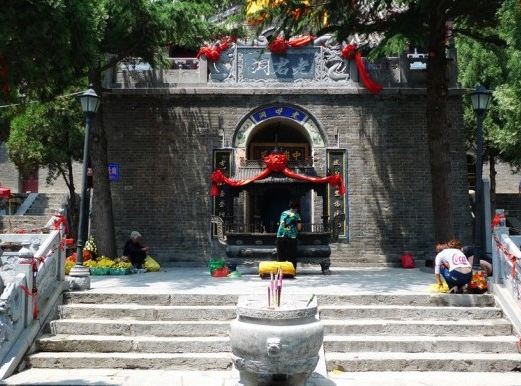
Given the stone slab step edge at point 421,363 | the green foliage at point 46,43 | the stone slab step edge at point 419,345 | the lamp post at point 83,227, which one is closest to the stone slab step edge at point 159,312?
the lamp post at point 83,227

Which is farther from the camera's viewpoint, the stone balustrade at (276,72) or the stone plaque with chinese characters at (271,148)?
the stone plaque with chinese characters at (271,148)

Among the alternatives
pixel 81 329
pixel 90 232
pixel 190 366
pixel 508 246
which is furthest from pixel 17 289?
pixel 90 232

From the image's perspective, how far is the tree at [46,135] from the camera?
53.6 ft

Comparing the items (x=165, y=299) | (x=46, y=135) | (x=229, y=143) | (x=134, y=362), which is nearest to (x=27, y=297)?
(x=134, y=362)

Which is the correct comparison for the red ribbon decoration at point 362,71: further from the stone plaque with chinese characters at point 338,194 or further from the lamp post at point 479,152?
the lamp post at point 479,152

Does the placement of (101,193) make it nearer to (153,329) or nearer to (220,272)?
(220,272)

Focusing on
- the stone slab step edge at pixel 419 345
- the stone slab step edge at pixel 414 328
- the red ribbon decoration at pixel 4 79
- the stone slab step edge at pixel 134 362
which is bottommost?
the stone slab step edge at pixel 134 362

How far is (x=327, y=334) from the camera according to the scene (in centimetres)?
654

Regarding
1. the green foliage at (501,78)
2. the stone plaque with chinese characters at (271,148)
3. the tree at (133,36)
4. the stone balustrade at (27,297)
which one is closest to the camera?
the stone balustrade at (27,297)

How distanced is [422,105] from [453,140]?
3.70ft

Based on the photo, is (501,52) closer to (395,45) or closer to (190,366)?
(395,45)

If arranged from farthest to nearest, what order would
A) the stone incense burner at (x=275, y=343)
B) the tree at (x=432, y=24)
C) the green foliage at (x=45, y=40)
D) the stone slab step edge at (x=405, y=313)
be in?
the tree at (x=432, y=24)
the stone slab step edge at (x=405, y=313)
the green foliage at (x=45, y=40)
the stone incense burner at (x=275, y=343)

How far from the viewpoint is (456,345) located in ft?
20.7

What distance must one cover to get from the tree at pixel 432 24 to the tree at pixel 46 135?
8.35 metres
